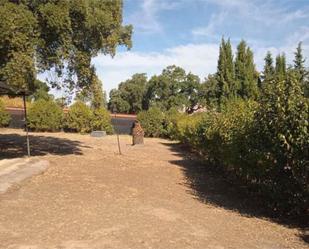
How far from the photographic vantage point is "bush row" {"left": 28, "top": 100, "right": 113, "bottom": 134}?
3353 cm

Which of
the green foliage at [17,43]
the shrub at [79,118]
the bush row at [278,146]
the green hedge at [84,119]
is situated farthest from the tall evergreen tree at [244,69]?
the bush row at [278,146]

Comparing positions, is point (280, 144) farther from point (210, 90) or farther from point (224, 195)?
point (210, 90)

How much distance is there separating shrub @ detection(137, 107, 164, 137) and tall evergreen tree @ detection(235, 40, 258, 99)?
1256cm

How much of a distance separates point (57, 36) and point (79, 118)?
18.8m

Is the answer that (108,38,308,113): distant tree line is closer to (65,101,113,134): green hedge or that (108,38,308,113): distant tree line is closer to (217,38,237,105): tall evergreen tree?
(217,38,237,105): tall evergreen tree

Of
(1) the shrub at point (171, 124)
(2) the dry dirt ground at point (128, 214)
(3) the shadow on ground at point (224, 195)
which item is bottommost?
(3) the shadow on ground at point (224, 195)

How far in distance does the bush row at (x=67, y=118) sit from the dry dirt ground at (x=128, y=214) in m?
18.3

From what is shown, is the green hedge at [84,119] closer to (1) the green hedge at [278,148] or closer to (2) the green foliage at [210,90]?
(2) the green foliage at [210,90]

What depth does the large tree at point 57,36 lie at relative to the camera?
14.3m

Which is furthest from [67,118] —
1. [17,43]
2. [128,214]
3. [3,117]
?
[128,214]

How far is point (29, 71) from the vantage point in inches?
576

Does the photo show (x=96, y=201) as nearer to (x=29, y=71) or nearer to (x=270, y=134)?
(x=270, y=134)

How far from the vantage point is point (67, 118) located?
34.5 m

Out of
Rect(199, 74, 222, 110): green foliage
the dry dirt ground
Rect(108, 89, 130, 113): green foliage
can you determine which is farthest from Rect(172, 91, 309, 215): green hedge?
Rect(108, 89, 130, 113): green foliage
